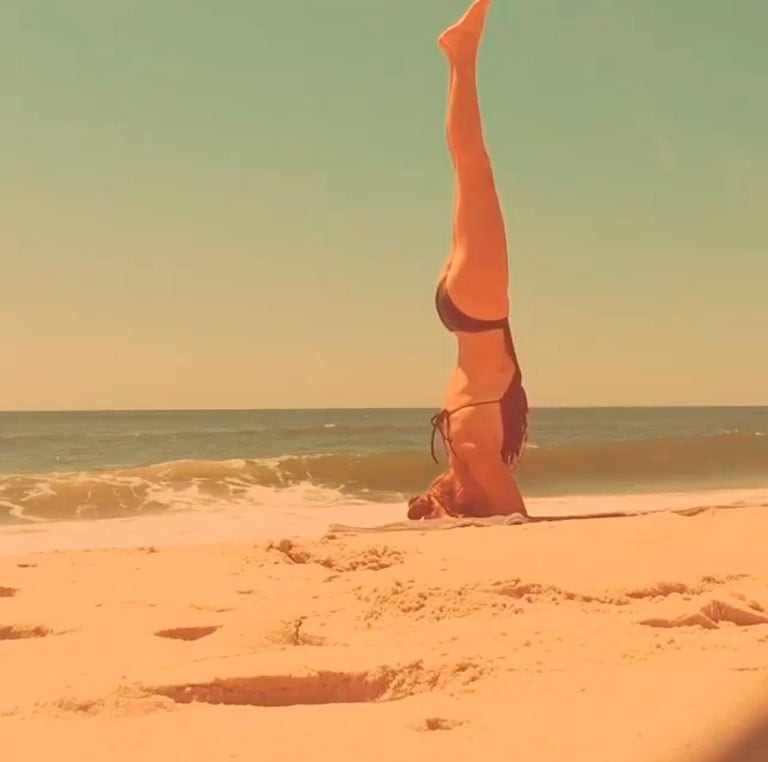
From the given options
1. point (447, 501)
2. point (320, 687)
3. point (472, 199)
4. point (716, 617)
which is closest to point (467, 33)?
point (472, 199)

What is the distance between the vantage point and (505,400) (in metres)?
6.82

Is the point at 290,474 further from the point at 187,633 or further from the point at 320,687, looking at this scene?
the point at 320,687

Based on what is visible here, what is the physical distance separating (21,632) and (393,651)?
1.61 meters

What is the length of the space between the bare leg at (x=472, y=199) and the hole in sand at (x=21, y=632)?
4271mm

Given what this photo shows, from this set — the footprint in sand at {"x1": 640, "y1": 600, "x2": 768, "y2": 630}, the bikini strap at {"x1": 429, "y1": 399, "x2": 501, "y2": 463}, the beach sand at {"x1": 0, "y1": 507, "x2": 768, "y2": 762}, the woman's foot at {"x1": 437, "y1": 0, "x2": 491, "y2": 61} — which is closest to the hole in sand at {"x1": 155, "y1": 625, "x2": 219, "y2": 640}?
the beach sand at {"x1": 0, "y1": 507, "x2": 768, "y2": 762}

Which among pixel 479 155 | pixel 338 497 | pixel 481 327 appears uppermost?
pixel 479 155

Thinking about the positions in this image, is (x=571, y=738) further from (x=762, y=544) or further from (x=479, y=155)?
(x=479, y=155)

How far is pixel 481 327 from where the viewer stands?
22.4 feet

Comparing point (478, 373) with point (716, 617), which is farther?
point (478, 373)

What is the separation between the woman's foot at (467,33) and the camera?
7.08 meters

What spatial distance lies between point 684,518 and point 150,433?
33.9 m

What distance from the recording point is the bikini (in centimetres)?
680

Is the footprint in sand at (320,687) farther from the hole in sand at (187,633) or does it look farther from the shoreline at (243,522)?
the shoreline at (243,522)

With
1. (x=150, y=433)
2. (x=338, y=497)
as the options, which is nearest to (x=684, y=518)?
(x=338, y=497)
